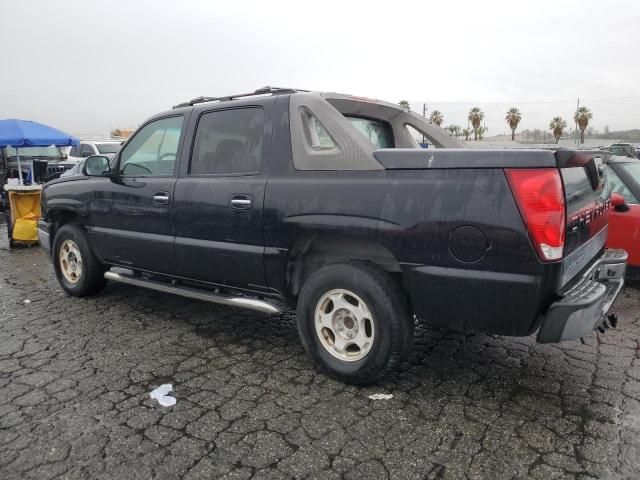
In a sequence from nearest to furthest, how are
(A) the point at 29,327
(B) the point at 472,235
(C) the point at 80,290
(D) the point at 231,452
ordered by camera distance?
1. (D) the point at 231,452
2. (B) the point at 472,235
3. (A) the point at 29,327
4. (C) the point at 80,290

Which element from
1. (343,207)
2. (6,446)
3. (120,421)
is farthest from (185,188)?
(6,446)

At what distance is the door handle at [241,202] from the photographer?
3.52m

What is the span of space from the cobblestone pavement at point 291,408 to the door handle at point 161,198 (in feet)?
3.61

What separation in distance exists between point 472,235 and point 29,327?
3894mm

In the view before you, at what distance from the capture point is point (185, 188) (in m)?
3.95

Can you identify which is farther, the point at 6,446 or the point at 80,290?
the point at 80,290

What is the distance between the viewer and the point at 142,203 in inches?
169

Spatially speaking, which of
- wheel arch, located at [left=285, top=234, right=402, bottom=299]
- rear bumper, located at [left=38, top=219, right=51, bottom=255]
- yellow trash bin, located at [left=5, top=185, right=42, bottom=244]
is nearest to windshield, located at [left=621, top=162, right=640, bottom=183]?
wheel arch, located at [left=285, top=234, right=402, bottom=299]

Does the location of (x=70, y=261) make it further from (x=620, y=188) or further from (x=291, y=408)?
(x=620, y=188)

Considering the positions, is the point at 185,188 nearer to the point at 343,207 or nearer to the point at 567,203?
the point at 343,207

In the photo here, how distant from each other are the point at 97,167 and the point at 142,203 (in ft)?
2.71

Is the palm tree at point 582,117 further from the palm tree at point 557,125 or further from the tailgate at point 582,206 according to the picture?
the tailgate at point 582,206

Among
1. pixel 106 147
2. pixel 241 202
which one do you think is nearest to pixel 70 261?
pixel 241 202

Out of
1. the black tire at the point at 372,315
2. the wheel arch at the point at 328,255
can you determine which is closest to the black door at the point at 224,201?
the wheel arch at the point at 328,255
